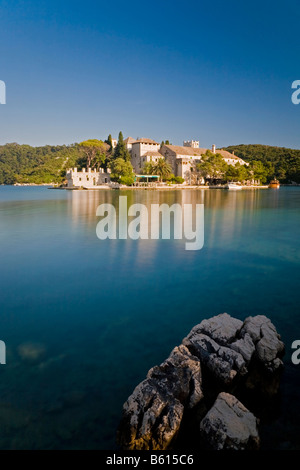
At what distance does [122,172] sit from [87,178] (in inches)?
336

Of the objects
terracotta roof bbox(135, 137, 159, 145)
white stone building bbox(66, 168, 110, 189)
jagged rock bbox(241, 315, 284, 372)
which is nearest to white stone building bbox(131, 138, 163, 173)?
terracotta roof bbox(135, 137, 159, 145)

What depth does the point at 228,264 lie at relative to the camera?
28.4ft

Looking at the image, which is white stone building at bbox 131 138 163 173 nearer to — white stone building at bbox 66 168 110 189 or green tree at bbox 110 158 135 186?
green tree at bbox 110 158 135 186

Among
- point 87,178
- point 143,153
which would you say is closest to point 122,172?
point 87,178

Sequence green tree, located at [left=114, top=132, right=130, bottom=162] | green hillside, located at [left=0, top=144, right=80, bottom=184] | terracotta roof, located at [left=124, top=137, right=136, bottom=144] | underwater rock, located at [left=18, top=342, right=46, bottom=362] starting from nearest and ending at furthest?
underwater rock, located at [left=18, top=342, right=46, bottom=362] < green tree, located at [left=114, top=132, right=130, bottom=162] < terracotta roof, located at [left=124, top=137, right=136, bottom=144] < green hillside, located at [left=0, top=144, right=80, bottom=184]

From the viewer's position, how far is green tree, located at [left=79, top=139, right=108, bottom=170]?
6134cm

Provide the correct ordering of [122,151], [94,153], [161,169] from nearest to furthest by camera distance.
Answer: [161,169], [122,151], [94,153]

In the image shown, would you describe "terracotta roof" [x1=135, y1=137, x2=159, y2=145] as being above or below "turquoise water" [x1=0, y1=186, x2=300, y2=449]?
above

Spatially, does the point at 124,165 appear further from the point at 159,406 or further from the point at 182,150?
the point at 159,406

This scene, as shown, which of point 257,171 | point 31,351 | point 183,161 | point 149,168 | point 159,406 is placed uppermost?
point 183,161

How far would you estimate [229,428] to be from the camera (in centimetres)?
264

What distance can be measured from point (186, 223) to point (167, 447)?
1420 cm

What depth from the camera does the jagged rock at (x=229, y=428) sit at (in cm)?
259

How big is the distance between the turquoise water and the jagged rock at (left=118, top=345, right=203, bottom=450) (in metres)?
0.39
